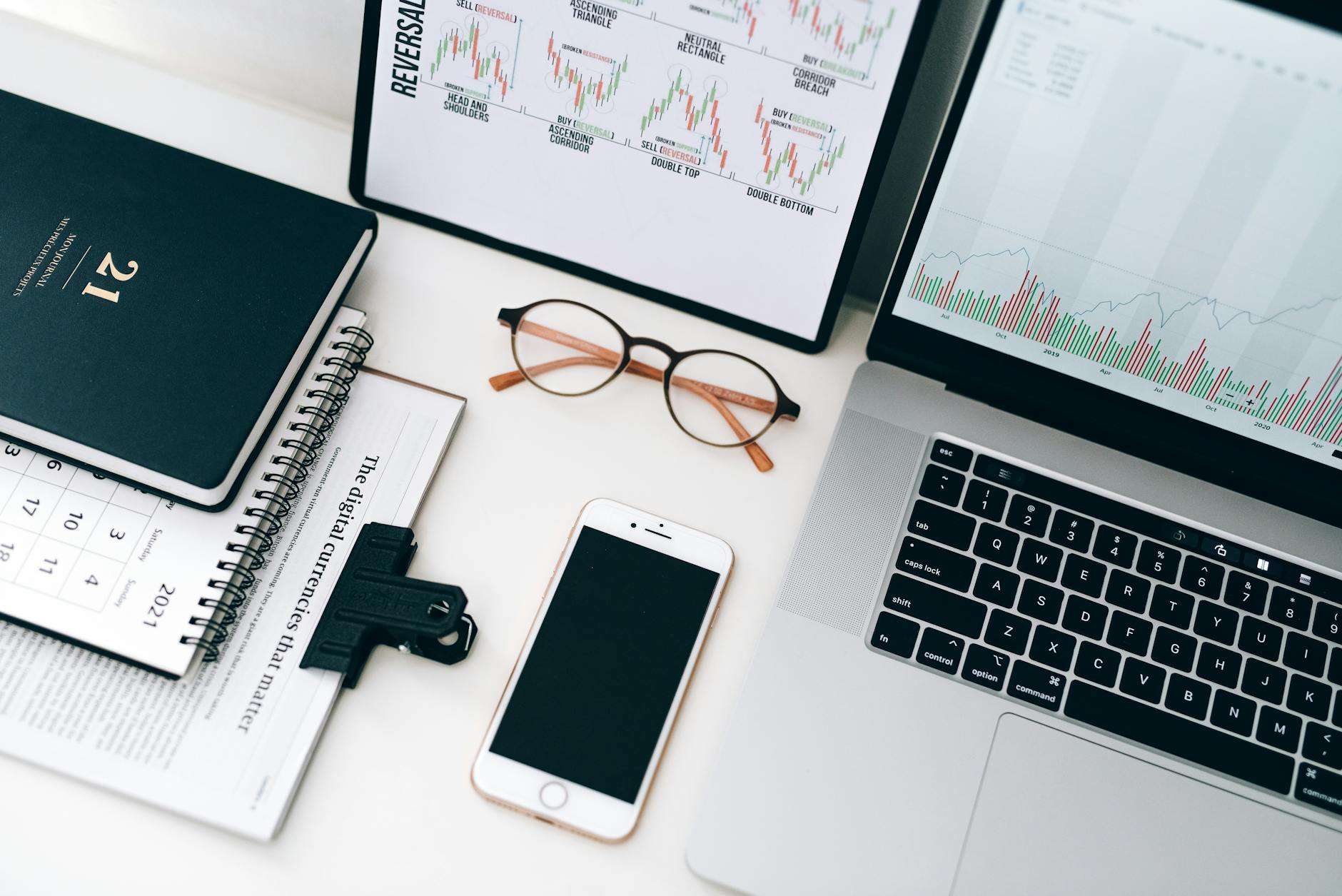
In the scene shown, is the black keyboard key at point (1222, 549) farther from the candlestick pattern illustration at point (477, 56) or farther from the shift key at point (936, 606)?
the candlestick pattern illustration at point (477, 56)

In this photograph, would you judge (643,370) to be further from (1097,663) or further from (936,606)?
(1097,663)

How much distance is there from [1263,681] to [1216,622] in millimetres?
49

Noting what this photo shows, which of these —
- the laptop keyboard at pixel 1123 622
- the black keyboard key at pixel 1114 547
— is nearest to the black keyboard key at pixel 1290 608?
the laptop keyboard at pixel 1123 622

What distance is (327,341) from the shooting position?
2.48 ft

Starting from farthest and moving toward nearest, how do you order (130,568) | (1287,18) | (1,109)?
1. (1,109)
2. (130,568)
3. (1287,18)

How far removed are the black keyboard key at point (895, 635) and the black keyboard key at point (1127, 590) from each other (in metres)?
0.15

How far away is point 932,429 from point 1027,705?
0.70 ft

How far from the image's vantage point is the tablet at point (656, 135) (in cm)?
69

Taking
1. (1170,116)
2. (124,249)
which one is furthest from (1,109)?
(1170,116)

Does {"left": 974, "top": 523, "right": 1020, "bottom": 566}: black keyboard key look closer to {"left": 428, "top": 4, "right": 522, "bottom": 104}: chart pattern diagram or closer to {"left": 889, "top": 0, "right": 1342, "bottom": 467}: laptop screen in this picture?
{"left": 889, "top": 0, "right": 1342, "bottom": 467}: laptop screen

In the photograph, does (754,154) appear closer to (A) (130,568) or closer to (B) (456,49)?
(B) (456,49)

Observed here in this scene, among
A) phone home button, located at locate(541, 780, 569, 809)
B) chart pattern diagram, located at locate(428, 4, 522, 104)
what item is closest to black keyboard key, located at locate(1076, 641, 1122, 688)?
phone home button, located at locate(541, 780, 569, 809)

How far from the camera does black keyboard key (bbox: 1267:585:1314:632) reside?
0.71m

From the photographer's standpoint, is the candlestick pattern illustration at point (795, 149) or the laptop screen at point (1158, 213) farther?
the candlestick pattern illustration at point (795, 149)
